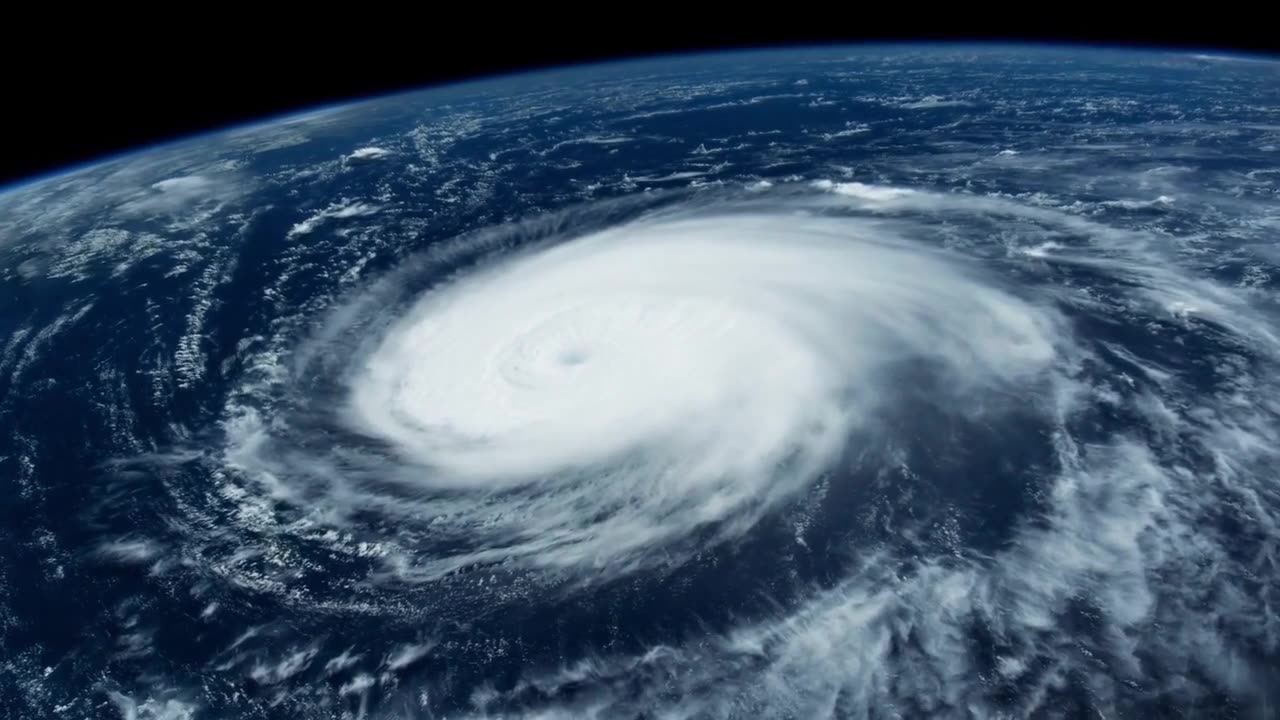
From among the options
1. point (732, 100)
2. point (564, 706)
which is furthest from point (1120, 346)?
point (732, 100)

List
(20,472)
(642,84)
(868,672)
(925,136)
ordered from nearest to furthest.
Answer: (868,672) → (20,472) → (925,136) → (642,84)

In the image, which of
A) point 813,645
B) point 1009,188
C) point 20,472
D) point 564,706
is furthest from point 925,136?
point 20,472

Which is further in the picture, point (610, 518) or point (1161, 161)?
point (1161, 161)

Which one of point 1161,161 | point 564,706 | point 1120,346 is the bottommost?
point 564,706

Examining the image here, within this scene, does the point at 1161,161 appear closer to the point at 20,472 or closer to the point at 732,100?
the point at 732,100

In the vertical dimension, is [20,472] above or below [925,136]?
below

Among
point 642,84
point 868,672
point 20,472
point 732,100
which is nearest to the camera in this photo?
point 868,672
